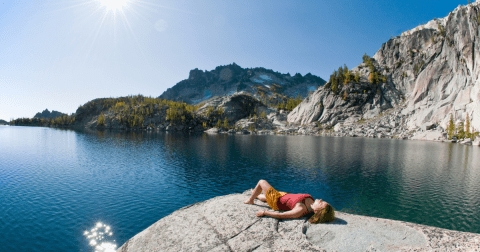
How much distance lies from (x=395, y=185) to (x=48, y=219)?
3932cm

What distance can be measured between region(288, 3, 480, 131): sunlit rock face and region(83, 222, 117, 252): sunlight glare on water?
12556 centimetres

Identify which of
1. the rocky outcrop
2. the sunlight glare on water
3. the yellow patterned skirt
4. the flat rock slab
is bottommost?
the sunlight glare on water

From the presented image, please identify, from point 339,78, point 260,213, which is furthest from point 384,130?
point 260,213

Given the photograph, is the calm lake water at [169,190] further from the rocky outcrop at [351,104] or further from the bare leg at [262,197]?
the rocky outcrop at [351,104]

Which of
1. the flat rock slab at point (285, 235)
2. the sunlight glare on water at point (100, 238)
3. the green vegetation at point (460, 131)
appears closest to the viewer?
the flat rock slab at point (285, 235)

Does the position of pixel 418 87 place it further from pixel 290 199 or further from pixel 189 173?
pixel 290 199

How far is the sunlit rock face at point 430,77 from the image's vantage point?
367ft

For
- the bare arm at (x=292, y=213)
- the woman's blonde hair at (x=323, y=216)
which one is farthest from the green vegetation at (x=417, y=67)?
the bare arm at (x=292, y=213)

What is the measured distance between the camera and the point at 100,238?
54.6 ft

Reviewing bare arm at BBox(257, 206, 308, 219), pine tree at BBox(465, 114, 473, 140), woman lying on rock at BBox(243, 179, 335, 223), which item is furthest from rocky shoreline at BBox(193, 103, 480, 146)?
bare arm at BBox(257, 206, 308, 219)

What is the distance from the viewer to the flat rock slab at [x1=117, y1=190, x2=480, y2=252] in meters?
8.19

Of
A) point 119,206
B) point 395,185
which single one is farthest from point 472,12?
point 119,206

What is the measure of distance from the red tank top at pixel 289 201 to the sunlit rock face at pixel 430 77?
11826 centimetres

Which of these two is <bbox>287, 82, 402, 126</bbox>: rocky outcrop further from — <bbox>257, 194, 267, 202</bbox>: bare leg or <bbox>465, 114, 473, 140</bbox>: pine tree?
<bbox>257, 194, 267, 202</bbox>: bare leg
